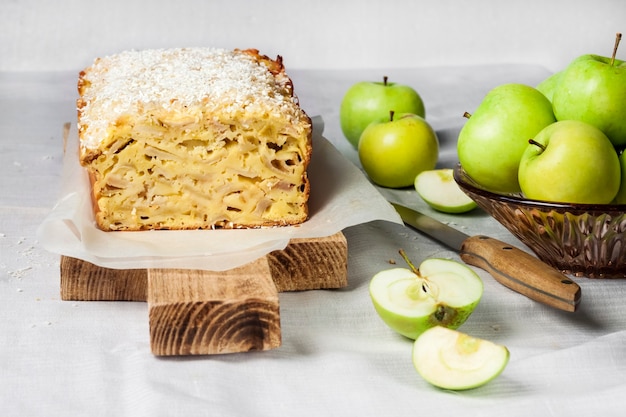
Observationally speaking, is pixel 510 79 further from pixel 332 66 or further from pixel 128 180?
pixel 128 180

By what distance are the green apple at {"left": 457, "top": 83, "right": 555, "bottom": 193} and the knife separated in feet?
0.59

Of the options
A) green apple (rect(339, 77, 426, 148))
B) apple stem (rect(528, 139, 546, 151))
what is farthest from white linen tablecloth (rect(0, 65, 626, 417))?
green apple (rect(339, 77, 426, 148))

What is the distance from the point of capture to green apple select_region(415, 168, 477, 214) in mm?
2729

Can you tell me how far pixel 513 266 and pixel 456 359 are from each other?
0.40m

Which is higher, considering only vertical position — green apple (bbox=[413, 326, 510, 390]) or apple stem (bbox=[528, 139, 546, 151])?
apple stem (bbox=[528, 139, 546, 151])

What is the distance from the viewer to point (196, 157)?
230 centimetres

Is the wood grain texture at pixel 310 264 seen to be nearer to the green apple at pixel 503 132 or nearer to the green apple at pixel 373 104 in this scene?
the green apple at pixel 503 132

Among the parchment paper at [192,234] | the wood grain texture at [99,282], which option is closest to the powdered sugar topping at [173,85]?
the parchment paper at [192,234]

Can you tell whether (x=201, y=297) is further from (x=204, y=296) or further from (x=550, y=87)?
(x=550, y=87)

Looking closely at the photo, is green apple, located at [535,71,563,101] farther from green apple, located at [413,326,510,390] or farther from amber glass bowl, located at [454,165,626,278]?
green apple, located at [413,326,510,390]

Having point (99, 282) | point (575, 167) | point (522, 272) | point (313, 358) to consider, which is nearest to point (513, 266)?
point (522, 272)

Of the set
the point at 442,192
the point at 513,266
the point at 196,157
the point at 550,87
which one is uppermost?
the point at 550,87

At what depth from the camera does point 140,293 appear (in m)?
2.13

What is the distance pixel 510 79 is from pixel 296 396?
2756 millimetres
